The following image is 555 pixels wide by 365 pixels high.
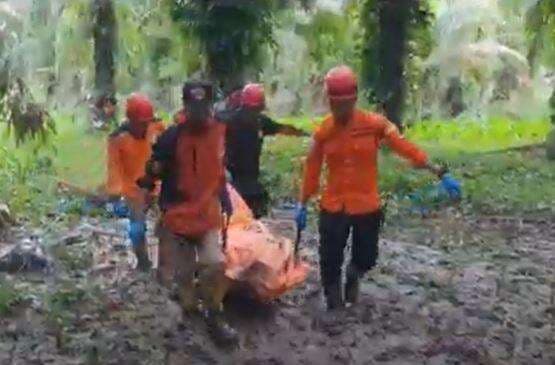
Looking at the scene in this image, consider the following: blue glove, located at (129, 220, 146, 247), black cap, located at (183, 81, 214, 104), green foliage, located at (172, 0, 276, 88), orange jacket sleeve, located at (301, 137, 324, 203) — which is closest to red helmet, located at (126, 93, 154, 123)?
blue glove, located at (129, 220, 146, 247)

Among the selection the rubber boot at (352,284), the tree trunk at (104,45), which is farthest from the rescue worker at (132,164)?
the tree trunk at (104,45)

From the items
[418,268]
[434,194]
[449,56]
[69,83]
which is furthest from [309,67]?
[418,268]

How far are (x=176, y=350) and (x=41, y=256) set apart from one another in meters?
2.82

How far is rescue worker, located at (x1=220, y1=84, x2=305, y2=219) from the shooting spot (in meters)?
10.5

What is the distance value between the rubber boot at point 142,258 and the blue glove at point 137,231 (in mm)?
53

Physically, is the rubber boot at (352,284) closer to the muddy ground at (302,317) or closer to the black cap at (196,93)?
the muddy ground at (302,317)

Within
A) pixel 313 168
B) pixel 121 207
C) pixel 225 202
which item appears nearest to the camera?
pixel 225 202

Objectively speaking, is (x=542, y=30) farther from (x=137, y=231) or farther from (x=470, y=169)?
(x=137, y=231)

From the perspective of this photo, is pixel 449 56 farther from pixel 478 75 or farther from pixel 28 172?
pixel 28 172

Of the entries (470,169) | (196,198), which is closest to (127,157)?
(196,198)

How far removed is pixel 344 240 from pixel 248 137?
1.91 metres

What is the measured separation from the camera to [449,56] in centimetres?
3203

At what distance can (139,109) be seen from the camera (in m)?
9.66

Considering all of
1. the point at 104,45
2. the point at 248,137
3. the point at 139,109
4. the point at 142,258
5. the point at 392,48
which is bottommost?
the point at 142,258
